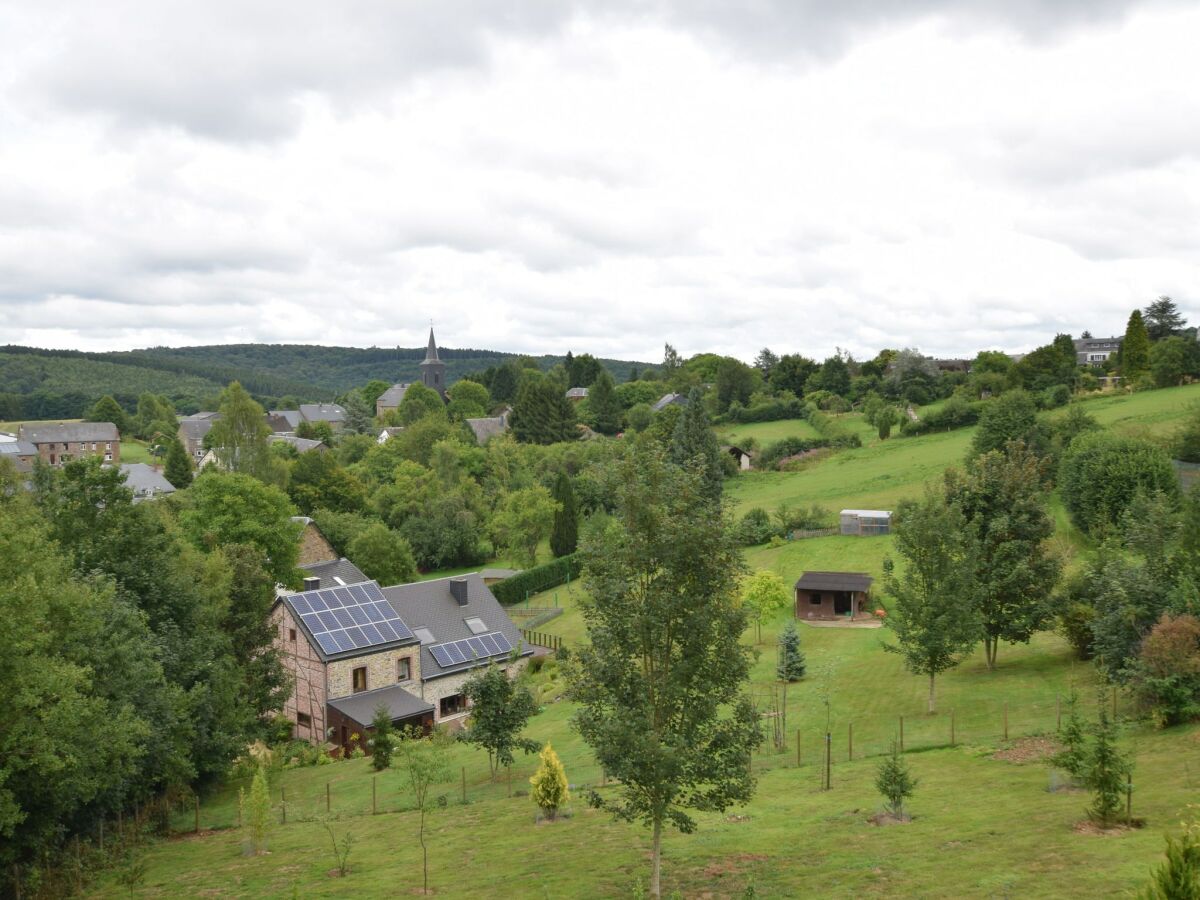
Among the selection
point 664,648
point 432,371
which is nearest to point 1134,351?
point 664,648

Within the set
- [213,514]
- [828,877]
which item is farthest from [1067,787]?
[213,514]

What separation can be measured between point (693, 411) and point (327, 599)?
1569 inches

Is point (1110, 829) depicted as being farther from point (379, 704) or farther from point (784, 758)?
point (379, 704)

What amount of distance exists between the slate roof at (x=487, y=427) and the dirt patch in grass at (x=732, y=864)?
321 feet

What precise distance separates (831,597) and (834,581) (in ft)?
3.18

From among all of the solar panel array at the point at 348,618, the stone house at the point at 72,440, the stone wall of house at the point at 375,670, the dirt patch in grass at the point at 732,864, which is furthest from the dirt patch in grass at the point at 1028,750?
the stone house at the point at 72,440

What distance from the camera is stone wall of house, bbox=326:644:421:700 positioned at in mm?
34469

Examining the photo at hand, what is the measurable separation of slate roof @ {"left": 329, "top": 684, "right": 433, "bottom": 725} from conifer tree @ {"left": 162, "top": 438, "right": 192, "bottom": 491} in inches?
2593

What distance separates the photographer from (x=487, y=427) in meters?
118

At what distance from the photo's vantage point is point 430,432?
89.4 m

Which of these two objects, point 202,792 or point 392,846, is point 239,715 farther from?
point 392,846

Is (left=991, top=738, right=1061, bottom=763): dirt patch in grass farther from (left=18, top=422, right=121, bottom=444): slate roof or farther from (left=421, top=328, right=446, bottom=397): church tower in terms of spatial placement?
(left=421, top=328, right=446, bottom=397): church tower

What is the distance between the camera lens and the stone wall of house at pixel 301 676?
113ft

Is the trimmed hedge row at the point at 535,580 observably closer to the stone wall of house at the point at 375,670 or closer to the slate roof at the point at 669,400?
the stone wall of house at the point at 375,670
